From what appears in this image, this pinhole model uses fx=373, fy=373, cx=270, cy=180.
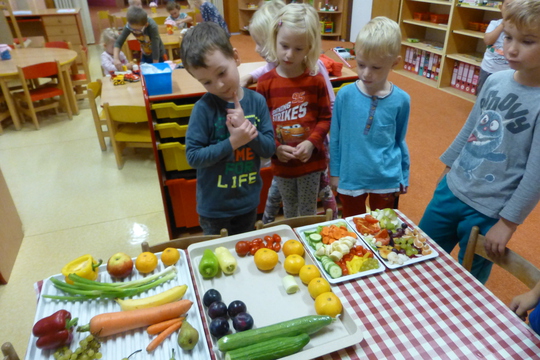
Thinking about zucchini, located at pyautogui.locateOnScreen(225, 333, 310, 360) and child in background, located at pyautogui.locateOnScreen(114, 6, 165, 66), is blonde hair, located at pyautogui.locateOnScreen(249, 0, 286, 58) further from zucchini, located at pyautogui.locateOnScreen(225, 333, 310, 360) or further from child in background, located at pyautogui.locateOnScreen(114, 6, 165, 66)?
child in background, located at pyautogui.locateOnScreen(114, 6, 165, 66)

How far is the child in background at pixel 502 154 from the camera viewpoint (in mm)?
1072

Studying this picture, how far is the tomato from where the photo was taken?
118 centimetres

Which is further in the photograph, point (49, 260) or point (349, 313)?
point (49, 260)

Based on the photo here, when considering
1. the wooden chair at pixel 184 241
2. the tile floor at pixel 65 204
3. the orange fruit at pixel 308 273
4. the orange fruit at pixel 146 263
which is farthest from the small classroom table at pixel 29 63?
the orange fruit at pixel 308 273

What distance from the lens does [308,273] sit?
1069 millimetres

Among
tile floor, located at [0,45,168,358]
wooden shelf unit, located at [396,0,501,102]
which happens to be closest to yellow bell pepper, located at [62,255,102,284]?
tile floor, located at [0,45,168,358]

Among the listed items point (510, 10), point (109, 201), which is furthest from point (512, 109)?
point (109, 201)

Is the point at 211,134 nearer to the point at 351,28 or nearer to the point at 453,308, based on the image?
the point at 453,308

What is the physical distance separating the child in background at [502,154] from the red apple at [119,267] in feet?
3.66

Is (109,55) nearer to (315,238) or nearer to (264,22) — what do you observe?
(264,22)

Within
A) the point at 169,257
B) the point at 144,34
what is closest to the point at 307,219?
the point at 169,257

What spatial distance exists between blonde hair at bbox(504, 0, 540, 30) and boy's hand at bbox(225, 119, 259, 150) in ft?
2.69

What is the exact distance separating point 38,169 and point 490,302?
11.5ft

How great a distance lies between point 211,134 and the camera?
1.30 meters
